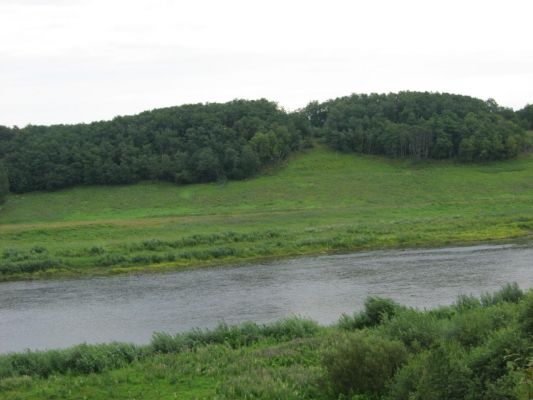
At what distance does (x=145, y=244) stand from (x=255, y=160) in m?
41.9

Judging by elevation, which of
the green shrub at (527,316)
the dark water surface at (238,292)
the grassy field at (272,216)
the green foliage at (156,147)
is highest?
the green foliage at (156,147)

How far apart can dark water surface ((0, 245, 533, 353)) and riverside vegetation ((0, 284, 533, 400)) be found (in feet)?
21.9

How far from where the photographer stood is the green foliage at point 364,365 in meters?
12.9

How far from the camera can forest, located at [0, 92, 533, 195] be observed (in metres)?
91.6

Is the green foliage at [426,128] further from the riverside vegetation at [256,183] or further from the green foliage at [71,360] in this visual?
the green foliage at [71,360]

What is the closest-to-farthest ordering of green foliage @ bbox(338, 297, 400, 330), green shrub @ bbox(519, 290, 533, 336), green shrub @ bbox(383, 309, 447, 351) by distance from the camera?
green shrub @ bbox(519, 290, 533, 336)
green shrub @ bbox(383, 309, 447, 351)
green foliage @ bbox(338, 297, 400, 330)

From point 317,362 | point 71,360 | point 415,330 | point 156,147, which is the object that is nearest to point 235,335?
point 71,360

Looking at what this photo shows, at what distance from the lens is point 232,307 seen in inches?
1253

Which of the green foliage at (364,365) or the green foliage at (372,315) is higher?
the green foliage at (364,365)

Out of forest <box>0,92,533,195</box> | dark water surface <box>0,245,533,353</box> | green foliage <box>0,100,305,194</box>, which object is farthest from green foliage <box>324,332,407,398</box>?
green foliage <box>0,100,305,194</box>

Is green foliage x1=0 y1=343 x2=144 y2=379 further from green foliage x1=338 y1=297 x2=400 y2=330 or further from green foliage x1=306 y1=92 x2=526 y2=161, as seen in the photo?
green foliage x1=306 y1=92 x2=526 y2=161

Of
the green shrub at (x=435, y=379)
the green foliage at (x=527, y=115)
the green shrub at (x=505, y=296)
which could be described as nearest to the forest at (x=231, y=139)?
the green foliage at (x=527, y=115)

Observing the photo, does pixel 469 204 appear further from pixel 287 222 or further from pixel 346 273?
pixel 346 273

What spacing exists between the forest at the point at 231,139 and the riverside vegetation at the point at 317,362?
219ft
